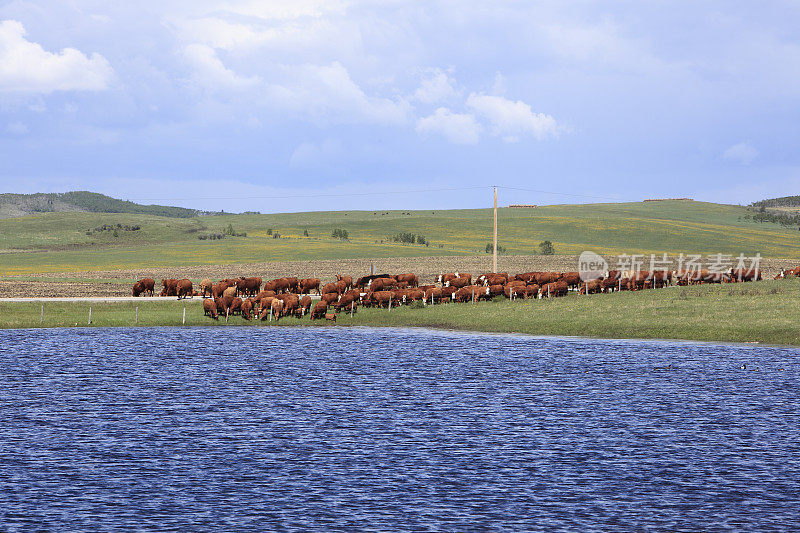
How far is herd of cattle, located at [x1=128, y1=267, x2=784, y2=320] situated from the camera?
58.6 m

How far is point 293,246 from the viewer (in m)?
144

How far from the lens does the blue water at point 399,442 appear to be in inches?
691

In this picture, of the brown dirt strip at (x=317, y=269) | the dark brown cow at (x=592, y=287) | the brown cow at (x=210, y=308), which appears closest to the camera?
the brown cow at (x=210, y=308)

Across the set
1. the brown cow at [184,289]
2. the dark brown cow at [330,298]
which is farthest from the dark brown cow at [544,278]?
the brown cow at [184,289]

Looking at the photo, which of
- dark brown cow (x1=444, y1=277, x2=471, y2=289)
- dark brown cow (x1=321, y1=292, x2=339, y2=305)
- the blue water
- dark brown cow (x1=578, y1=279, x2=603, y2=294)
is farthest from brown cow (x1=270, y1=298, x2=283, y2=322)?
dark brown cow (x1=578, y1=279, x2=603, y2=294)

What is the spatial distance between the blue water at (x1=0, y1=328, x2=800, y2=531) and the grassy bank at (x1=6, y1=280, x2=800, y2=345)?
779 cm

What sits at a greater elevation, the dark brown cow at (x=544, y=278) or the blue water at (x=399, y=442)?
the dark brown cow at (x=544, y=278)

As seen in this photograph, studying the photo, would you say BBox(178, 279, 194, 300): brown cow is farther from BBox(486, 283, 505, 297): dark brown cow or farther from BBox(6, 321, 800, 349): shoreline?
BBox(486, 283, 505, 297): dark brown cow

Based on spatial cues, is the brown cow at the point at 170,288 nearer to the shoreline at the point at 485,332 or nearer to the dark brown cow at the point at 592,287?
the shoreline at the point at 485,332

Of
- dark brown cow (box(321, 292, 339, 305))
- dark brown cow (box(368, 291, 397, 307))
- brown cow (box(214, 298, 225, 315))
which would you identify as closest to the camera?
brown cow (box(214, 298, 225, 315))

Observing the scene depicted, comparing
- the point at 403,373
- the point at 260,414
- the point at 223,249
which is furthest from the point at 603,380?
the point at 223,249

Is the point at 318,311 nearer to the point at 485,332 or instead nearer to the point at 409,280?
the point at 485,332

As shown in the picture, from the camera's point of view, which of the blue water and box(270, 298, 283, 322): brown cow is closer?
the blue water

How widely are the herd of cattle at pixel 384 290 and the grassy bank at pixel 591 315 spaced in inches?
47.6
